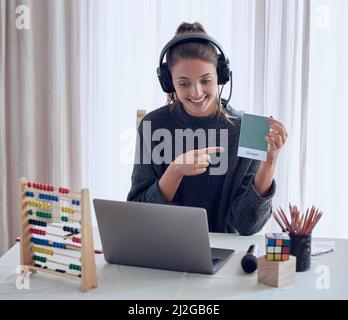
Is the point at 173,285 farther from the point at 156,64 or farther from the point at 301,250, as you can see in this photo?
the point at 156,64

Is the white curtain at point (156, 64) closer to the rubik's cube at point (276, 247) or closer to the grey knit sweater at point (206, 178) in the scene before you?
the grey knit sweater at point (206, 178)

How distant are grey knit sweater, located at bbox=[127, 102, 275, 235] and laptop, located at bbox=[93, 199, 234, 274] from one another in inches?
13.8

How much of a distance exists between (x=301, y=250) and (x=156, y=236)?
0.35 m

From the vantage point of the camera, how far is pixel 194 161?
5.00ft

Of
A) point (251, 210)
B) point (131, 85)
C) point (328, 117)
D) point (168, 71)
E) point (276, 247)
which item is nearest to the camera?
point (276, 247)

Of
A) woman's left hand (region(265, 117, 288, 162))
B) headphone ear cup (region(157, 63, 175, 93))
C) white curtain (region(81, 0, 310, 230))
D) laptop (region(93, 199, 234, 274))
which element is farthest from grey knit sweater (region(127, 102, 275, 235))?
white curtain (region(81, 0, 310, 230))

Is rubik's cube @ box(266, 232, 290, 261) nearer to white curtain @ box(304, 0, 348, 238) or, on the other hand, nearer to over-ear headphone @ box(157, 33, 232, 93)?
over-ear headphone @ box(157, 33, 232, 93)

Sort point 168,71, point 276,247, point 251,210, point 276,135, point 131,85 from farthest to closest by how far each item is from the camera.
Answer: point 131,85 → point 168,71 → point 251,210 → point 276,135 → point 276,247

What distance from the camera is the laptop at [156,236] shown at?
1.26 metres

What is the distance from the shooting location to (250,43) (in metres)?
2.66

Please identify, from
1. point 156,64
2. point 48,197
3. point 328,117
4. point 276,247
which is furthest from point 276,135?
point 156,64

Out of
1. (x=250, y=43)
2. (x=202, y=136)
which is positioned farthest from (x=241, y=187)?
(x=250, y=43)
